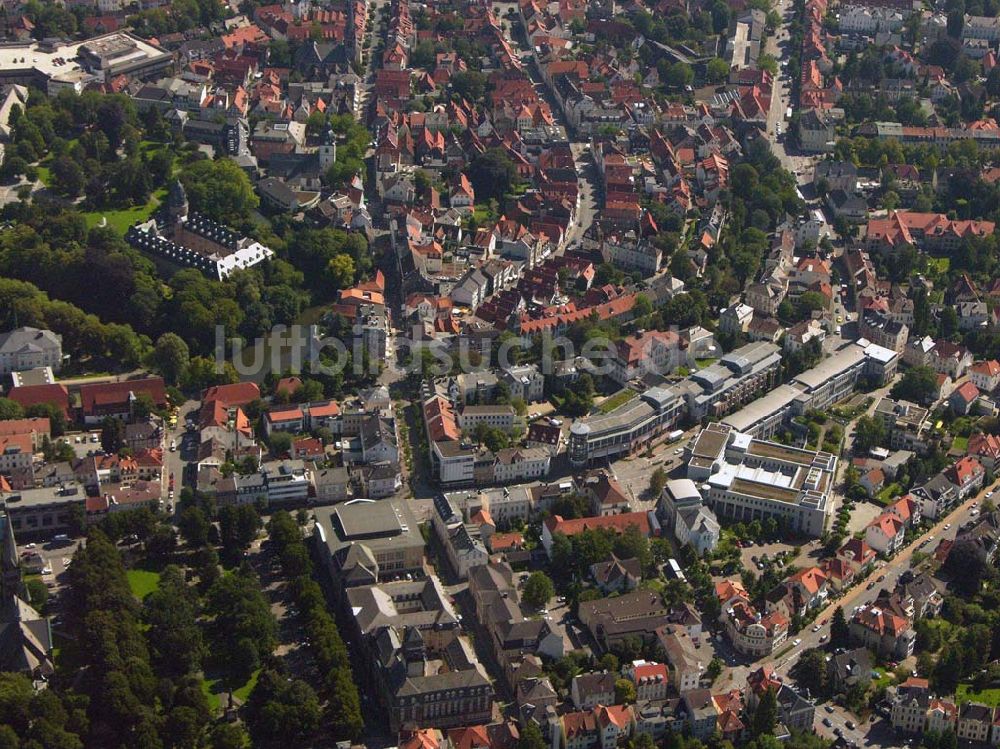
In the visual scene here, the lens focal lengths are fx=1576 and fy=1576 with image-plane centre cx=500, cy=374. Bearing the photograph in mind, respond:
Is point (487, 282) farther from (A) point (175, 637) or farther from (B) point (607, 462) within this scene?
(A) point (175, 637)

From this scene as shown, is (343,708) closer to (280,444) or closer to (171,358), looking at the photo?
(280,444)

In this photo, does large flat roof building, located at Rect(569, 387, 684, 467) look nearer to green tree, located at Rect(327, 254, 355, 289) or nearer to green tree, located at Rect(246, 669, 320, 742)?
green tree, located at Rect(327, 254, 355, 289)

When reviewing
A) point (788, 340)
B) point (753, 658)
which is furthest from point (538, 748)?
point (788, 340)

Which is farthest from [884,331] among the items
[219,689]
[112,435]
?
[219,689]

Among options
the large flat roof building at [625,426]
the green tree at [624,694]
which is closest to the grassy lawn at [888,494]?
the large flat roof building at [625,426]

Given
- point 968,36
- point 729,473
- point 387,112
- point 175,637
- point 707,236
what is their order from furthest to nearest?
1. point 968,36
2. point 387,112
3. point 707,236
4. point 729,473
5. point 175,637
